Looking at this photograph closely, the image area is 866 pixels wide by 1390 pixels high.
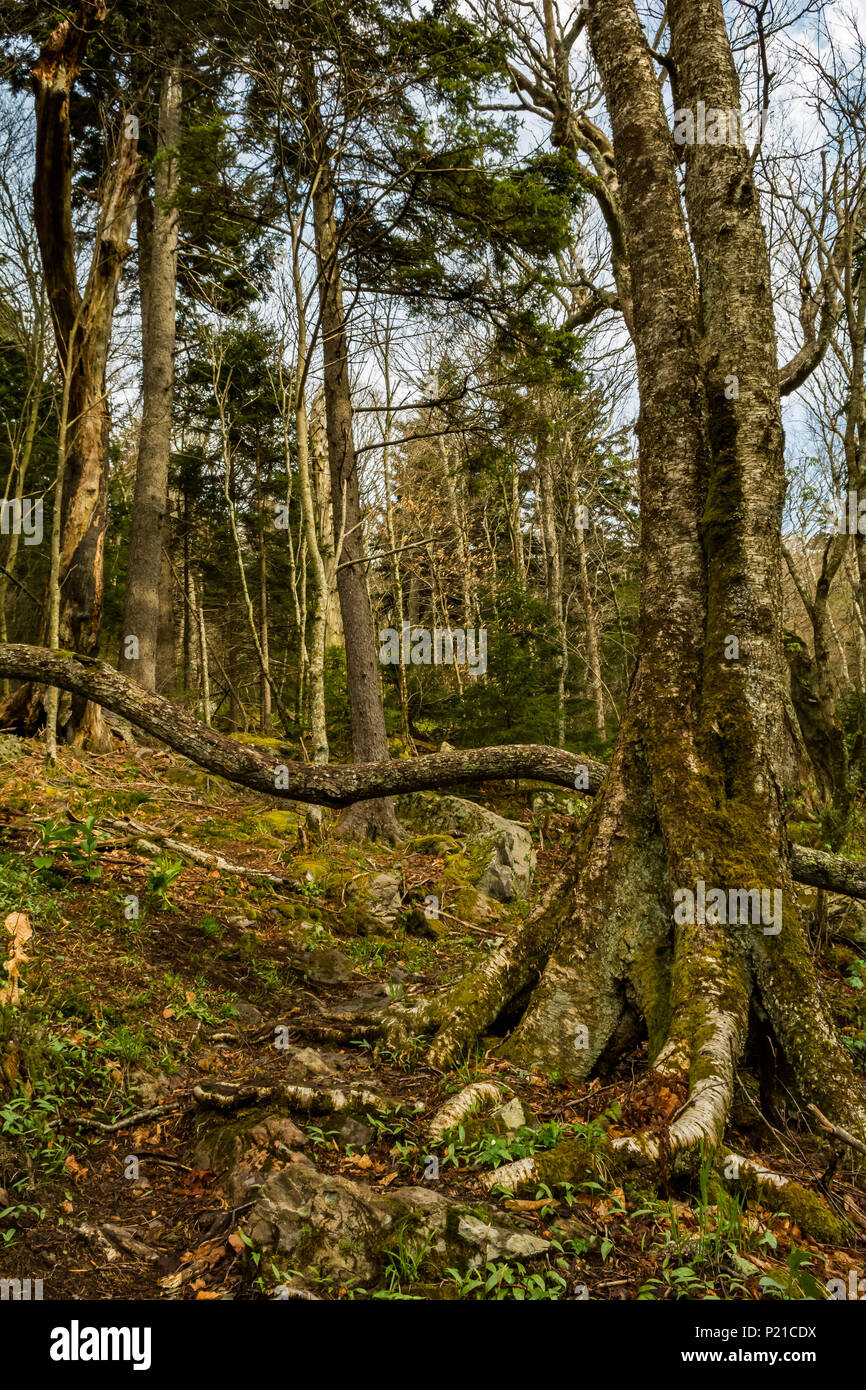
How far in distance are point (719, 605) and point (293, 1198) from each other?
10.1ft

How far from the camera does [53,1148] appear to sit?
2881 mm

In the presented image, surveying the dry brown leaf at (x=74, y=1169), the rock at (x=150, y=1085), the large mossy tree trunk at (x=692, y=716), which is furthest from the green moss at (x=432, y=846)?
the dry brown leaf at (x=74, y=1169)

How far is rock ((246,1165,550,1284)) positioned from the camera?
2.39 meters

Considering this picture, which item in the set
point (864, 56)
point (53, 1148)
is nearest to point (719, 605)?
point (53, 1148)

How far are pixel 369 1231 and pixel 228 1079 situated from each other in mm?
1395

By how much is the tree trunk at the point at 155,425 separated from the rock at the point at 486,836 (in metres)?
4.38

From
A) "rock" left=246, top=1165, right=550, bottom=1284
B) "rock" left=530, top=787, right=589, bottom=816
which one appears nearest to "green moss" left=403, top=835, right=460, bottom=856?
"rock" left=530, top=787, right=589, bottom=816

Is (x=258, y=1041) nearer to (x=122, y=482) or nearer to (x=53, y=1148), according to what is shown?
(x=53, y=1148)

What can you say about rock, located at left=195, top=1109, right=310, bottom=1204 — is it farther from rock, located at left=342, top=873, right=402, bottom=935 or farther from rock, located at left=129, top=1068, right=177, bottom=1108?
rock, located at left=342, top=873, right=402, bottom=935

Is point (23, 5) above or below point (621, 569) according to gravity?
above

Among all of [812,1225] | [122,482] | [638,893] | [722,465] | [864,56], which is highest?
[864,56]

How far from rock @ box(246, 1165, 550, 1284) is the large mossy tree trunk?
3.23 ft

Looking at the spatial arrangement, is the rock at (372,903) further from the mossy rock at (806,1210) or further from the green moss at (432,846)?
the mossy rock at (806,1210)

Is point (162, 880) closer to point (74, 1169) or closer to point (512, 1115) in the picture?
point (74, 1169)
